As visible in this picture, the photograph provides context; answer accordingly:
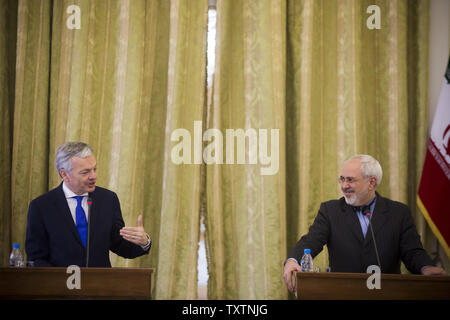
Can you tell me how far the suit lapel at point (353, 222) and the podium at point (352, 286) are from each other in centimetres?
71

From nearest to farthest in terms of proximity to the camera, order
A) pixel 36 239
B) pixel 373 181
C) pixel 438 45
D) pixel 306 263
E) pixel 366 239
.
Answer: pixel 306 263
pixel 36 239
pixel 366 239
pixel 373 181
pixel 438 45

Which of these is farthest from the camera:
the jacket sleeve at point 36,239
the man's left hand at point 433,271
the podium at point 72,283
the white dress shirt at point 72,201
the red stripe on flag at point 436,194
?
the red stripe on flag at point 436,194

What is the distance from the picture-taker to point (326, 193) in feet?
12.2

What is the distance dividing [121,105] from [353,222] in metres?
1.96

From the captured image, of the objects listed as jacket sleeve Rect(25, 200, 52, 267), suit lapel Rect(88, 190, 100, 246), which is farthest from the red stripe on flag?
jacket sleeve Rect(25, 200, 52, 267)

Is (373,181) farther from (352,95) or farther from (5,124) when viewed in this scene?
(5,124)

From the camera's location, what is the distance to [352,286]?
1.98m

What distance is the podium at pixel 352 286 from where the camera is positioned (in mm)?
1968

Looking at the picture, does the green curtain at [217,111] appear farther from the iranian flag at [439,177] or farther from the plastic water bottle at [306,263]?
the plastic water bottle at [306,263]

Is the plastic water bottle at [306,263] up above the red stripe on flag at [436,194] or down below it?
below

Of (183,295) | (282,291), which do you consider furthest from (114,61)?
(282,291)

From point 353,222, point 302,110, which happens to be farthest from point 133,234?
point 302,110

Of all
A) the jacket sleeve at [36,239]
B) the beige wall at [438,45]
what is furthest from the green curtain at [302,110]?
the jacket sleeve at [36,239]
